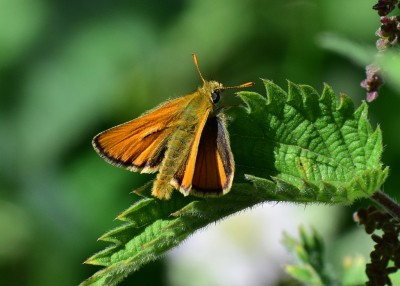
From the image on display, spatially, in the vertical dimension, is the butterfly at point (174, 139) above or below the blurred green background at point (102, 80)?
above

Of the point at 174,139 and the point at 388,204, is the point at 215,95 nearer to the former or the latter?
the point at 174,139

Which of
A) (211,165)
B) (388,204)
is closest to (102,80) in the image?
(211,165)

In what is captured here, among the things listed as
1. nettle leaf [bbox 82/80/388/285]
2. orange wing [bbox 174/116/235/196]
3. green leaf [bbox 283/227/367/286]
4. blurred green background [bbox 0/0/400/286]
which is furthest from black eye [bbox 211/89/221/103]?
blurred green background [bbox 0/0/400/286]

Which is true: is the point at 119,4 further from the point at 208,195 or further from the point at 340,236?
the point at 208,195

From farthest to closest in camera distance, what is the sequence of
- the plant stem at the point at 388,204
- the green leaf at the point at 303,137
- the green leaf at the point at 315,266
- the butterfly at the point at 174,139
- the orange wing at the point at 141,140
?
the green leaf at the point at 315,266
the orange wing at the point at 141,140
the butterfly at the point at 174,139
the green leaf at the point at 303,137
the plant stem at the point at 388,204

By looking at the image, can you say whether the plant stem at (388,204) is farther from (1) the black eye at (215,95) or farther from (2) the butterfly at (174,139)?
(1) the black eye at (215,95)

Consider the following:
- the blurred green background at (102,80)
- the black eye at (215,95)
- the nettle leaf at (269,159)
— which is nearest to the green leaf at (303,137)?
the nettle leaf at (269,159)
